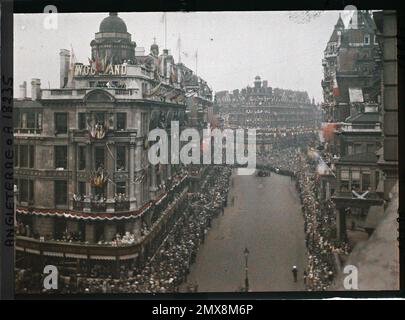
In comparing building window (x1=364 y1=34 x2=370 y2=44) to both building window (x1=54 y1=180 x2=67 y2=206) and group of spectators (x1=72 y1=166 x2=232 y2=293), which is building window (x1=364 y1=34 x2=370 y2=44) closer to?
group of spectators (x1=72 y1=166 x2=232 y2=293)

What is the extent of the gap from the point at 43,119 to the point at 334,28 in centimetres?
365

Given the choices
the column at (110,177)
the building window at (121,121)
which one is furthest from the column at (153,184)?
the building window at (121,121)

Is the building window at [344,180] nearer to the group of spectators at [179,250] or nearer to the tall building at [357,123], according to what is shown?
the tall building at [357,123]

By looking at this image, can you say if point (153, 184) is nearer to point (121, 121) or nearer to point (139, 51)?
point (121, 121)

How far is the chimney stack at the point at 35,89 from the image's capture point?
19.1 feet

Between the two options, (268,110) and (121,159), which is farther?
(268,110)

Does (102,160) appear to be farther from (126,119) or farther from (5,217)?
(5,217)

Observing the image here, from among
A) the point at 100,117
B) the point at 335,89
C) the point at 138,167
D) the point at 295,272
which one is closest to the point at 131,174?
the point at 138,167

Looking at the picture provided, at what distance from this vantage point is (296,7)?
564 cm

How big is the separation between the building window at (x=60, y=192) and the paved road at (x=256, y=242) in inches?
70.8

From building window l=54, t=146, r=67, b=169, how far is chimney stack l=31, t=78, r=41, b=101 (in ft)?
2.16

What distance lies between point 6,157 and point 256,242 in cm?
308

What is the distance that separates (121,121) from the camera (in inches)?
236
